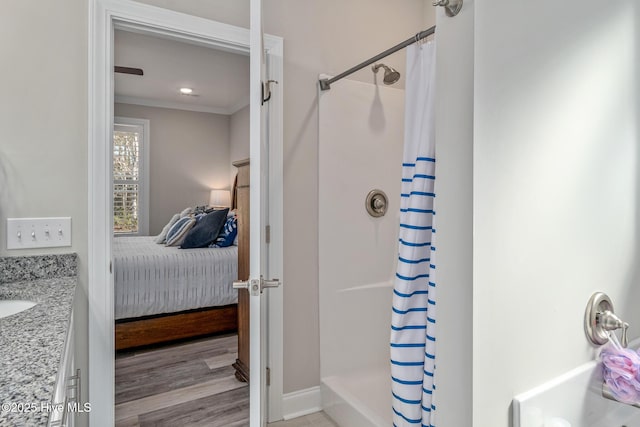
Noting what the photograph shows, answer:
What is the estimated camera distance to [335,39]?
226 centimetres

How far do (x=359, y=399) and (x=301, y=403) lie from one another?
0.34 m

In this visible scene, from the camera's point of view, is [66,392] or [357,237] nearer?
[66,392]

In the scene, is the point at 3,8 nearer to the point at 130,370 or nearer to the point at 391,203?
the point at 391,203

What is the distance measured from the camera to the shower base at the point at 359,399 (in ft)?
6.06

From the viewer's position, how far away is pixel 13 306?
1.15 meters

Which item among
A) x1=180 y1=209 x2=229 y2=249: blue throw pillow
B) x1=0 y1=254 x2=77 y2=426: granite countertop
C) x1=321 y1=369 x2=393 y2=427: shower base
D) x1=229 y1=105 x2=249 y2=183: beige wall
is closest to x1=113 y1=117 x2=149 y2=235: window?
x1=229 y1=105 x2=249 y2=183: beige wall

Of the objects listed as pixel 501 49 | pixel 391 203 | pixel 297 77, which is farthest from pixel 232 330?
pixel 501 49

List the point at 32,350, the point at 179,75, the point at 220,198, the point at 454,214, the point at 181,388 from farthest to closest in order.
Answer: the point at 220,198
the point at 179,75
the point at 181,388
the point at 454,214
the point at 32,350

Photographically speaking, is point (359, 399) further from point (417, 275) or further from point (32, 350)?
point (32, 350)

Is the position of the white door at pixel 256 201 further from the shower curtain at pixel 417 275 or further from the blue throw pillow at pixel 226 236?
the blue throw pillow at pixel 226 236

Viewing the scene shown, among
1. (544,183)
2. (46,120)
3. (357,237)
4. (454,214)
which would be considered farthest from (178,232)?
(544,183)

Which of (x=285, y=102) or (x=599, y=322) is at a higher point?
(x=285, y=102)

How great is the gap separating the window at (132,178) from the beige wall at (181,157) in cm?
10

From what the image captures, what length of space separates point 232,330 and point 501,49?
3.45 meters
